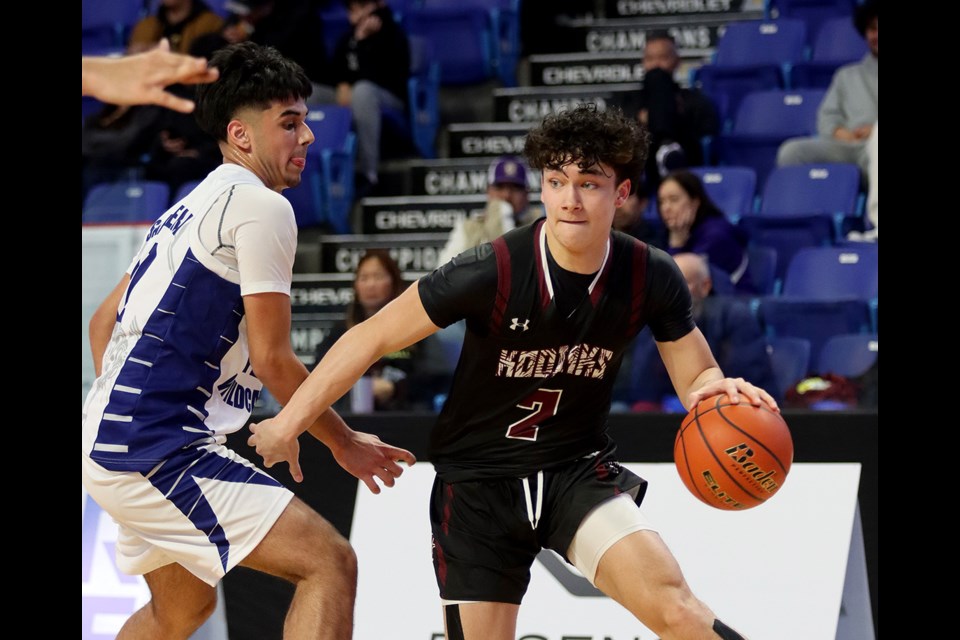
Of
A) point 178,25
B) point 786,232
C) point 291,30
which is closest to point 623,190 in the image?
point 786,232

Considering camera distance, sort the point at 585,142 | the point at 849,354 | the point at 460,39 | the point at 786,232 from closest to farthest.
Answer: the point at 585,142 < the point at 849,354 < the point at 786,232 < the point at 460,39

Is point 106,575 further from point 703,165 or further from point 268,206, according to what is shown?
point 703,165

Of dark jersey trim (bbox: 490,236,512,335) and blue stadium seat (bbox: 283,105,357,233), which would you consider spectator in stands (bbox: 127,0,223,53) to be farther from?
dark jersey trim (bbox: 490,236,512,335)

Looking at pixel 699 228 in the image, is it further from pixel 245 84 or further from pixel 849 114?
pixel 245 84

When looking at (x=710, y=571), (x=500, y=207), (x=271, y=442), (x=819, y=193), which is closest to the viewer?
(x=271, y=442)

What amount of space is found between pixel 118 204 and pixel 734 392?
17.2 ft

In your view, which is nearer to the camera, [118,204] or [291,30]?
[118,204]

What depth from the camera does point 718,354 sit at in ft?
20.1

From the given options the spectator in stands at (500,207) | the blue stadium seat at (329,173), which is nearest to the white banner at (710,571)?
the spectator in stands at (500,207)

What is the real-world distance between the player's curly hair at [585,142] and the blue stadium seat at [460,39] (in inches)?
289

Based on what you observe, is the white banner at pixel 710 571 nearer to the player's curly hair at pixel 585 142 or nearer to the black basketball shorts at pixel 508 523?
the black basketball shorts at pixel 508 523
